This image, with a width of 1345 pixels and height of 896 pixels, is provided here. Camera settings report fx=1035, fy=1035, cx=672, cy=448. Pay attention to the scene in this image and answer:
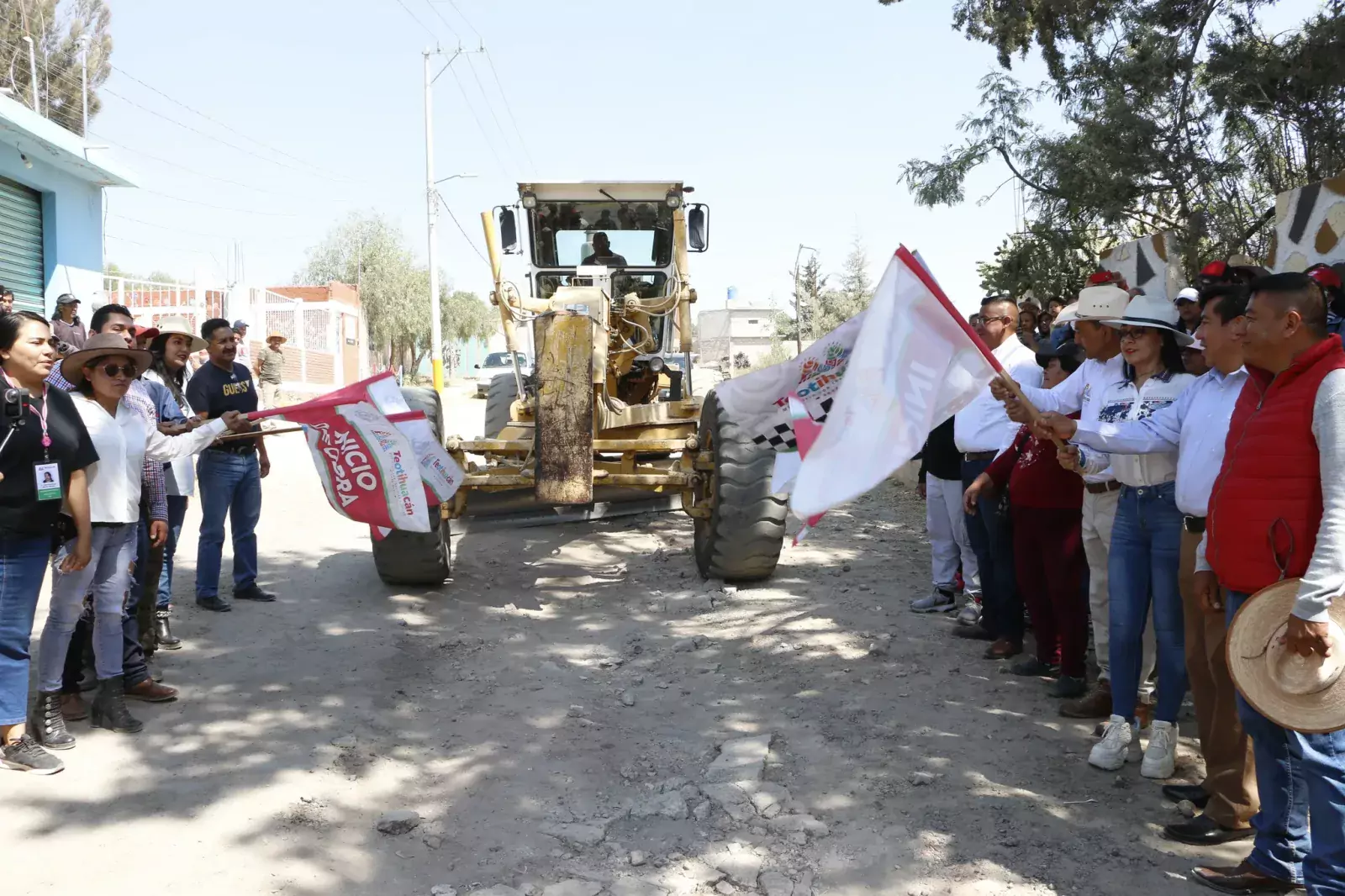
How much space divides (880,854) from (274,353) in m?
12.3

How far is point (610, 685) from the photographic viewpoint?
16.9 ft

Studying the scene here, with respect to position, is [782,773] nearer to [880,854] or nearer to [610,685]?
[880,854]

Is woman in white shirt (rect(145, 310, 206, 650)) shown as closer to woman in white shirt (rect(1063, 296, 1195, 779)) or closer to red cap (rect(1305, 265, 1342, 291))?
woman in white shirt (rect(1063, 296, 1195, 779))

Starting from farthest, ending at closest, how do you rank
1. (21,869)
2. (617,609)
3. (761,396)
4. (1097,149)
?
(1097,149), (617,609), (761,396), (21,869)

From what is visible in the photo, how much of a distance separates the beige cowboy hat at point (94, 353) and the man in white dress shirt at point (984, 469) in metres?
3.97

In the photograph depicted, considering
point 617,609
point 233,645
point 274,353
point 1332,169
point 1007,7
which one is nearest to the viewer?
point 233,645

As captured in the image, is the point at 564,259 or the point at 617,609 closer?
the point at 617,609

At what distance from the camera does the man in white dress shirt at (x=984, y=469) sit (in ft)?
17.2

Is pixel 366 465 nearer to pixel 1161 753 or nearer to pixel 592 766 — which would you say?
pixel 592 766

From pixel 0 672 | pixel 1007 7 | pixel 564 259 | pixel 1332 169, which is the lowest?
pixel 0 672

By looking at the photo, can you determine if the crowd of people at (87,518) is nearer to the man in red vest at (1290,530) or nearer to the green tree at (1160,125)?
the man in red vest at (1290,530)

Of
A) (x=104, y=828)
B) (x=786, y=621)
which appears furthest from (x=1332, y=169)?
(x=104, y=828)

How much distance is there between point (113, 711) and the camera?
4398 mm

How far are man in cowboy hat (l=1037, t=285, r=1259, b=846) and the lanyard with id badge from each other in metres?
3.66
